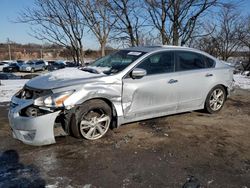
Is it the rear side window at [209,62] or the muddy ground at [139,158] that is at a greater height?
the rear side window at [209,62]

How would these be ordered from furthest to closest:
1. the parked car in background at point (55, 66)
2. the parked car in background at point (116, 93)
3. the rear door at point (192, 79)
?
the parked car in background at point (55, 66)
the rear door at point (192, 79)
the parked car in background at point (116, 93)

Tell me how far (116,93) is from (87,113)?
60 cm

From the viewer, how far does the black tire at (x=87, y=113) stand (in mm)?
4268

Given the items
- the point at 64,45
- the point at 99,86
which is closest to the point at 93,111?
the point at 99,86

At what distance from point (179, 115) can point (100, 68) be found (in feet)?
7.12

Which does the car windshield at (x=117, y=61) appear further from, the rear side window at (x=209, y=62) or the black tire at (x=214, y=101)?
the black tire at (x=214, y=101)

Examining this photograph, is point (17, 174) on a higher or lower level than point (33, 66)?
lower

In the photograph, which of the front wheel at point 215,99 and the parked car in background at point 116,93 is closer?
the parked car in background at point 116,93

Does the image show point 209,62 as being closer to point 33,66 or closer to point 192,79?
point 192,79

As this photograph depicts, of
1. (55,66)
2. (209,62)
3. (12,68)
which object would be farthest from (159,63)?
(55,66)

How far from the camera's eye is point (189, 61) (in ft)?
18.7

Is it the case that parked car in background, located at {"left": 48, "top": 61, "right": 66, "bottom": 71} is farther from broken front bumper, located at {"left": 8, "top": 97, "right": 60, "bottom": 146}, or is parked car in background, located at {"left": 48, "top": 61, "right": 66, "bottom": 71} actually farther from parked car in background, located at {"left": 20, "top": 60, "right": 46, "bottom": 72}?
broken front bumper, located at {"left": 8, "top": 97, "right": 60, "bottom": 146}

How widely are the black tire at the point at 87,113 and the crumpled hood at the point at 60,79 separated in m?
0.41

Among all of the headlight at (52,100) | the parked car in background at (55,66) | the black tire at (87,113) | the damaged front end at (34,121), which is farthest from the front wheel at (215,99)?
the parked car in background at (55,66)
